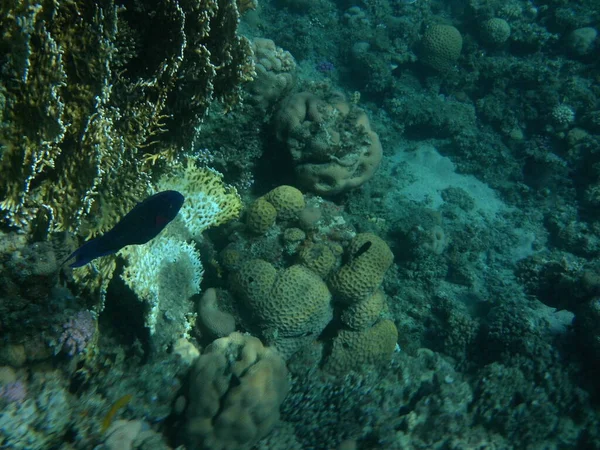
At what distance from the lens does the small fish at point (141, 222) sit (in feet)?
7.31

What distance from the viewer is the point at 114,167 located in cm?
339

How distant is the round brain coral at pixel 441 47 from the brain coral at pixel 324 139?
754 centimetres

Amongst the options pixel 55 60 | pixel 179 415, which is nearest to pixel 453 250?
pixel 179 415

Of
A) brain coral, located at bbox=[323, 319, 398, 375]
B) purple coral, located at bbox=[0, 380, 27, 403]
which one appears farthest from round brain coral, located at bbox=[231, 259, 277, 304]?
purple coral, located at bbox=[0, 380, 27, 403]

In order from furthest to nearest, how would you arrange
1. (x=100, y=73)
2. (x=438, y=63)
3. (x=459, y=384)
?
(x=438, y=63) → (x=459, y=384) → (x=100, y=73)

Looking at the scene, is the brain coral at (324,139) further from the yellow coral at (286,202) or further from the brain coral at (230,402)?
the brain coral at (230,402)

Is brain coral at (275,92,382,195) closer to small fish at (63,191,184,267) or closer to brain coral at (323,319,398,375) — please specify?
brain coral at (323,319,398,375)

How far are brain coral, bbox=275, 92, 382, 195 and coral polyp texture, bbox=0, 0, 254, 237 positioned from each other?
71.9 inches

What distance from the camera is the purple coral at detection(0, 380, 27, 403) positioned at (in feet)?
8.89

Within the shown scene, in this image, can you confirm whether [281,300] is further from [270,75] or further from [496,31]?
[496,31]

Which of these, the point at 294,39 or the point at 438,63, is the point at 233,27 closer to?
the point at 294,39

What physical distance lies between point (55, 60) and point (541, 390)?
7120 mm

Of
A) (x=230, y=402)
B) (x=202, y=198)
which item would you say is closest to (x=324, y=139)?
(x=202, y=198)

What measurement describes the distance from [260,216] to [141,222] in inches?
115
